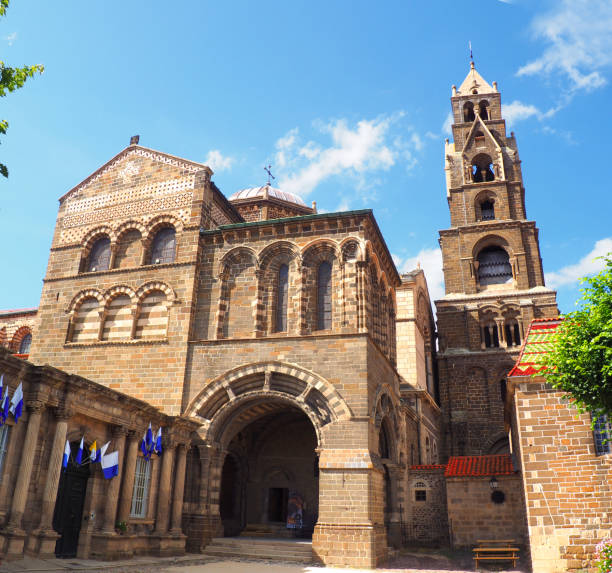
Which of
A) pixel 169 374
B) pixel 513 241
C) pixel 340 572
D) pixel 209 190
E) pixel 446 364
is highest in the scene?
pixel 513 241

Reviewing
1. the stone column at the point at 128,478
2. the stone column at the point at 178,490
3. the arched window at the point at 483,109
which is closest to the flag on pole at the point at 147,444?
the stone column at the point at 128,478

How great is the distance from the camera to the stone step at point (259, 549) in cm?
1858

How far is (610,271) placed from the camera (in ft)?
47.9

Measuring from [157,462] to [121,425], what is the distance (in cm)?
263

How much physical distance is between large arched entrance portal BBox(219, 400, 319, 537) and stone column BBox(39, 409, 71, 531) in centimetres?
1025

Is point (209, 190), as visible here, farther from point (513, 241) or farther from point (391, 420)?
point (513, 241)

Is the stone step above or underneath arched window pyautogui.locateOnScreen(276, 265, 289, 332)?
underneath

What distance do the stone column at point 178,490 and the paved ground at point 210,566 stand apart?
109 cm

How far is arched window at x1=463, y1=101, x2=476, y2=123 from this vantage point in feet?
166

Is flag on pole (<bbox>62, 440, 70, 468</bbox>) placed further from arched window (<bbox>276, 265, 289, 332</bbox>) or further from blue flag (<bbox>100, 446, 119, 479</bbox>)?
arched window (<bbox>276, 265, 289, 332</bbox>)

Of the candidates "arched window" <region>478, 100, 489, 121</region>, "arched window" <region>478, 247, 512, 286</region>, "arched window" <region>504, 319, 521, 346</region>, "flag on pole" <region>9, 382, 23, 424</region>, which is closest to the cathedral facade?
→ "flag on pole" <region>9, 382, 23, 424</region>

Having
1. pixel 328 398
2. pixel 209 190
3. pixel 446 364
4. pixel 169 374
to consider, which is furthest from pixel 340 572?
pixel 446 364

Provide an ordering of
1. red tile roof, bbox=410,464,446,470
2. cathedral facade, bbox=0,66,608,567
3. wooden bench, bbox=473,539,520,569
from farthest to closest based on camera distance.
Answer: red tile roof, bbox=410,464,446,470 < wooden bench, bbox=473,539,520,569 < cathedral facade, bbox=0,66,608,567

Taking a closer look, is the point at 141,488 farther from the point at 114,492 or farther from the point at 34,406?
the point at 34,406
